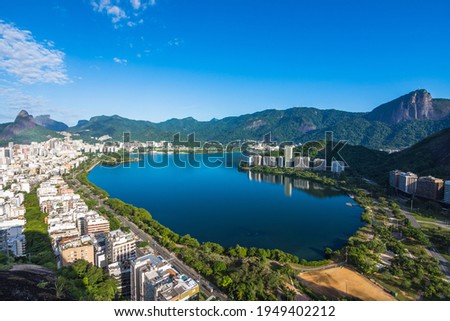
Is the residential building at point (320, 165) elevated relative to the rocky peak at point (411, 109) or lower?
lower

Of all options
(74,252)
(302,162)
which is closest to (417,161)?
(302,162)

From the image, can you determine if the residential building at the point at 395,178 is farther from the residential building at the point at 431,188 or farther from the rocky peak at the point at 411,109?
the rocky peak at the point at 411,109

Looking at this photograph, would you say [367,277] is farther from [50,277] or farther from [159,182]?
[159,182]

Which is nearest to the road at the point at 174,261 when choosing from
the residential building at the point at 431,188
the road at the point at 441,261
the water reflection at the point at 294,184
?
the road at the point at 441,261

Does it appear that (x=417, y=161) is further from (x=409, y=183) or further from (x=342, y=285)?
(x=342, y=285)

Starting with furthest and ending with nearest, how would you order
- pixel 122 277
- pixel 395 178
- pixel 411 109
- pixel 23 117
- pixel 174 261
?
1. pixel 411 109
2. pixel 23 117
3. pixel 395 178
4. pixel 174 261
5. pixel 122 277

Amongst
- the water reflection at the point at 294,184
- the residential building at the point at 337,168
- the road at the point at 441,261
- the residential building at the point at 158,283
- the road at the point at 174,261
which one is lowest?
the road at the point at 441,261

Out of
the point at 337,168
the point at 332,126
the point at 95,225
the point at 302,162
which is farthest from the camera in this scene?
the point at 332,126
